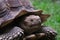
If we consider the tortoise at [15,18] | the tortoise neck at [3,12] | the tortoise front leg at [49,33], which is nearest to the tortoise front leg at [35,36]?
the tortoise at [15,18]

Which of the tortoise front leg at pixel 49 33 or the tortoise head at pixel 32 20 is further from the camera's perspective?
the tortoise front leg at pixel 49 33

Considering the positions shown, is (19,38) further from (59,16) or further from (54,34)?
(59,16)

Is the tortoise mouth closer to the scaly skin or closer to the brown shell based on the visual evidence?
the brown shell

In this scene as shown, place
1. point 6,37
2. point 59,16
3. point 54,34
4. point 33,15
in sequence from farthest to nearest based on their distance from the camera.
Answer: point 59,16
point 54,34
point 33,15
point 6,37

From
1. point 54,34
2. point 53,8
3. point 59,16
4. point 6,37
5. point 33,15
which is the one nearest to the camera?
point 6,37

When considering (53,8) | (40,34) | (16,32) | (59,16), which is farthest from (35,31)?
(53,8)

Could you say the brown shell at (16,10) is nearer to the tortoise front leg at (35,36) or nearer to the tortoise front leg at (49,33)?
the tortoise front leg at (49,33)

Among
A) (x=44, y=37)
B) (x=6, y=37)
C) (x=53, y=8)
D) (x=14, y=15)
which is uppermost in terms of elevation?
(x=14, y=15)

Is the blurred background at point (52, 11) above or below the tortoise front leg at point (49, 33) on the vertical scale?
below

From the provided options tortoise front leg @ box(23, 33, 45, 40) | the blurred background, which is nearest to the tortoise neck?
tortoise front leg @ box(23, 33, 45, 40)
